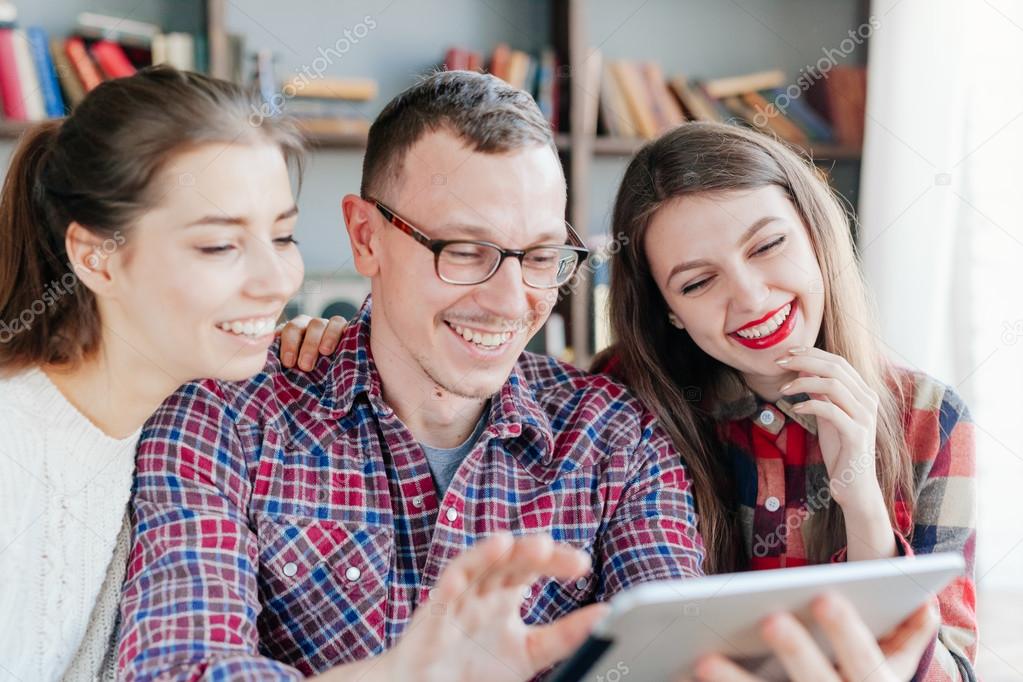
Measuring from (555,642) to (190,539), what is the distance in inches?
19.9

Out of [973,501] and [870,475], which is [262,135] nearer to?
[870,475]

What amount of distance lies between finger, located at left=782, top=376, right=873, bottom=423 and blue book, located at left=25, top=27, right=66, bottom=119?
2.13m

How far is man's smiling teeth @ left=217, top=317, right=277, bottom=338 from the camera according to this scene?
122 cm

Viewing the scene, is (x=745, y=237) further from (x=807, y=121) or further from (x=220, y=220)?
(x=807, y=121)

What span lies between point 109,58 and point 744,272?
1.98 metres

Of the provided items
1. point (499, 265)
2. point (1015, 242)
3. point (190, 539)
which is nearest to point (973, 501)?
point (499, 265)

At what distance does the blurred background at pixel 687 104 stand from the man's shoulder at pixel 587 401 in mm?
945

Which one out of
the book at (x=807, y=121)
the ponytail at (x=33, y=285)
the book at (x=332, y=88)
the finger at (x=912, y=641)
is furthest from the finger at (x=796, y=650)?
the book at (x=807, y=121)

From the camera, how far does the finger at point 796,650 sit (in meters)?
0.94

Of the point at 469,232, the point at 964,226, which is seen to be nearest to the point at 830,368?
the point at 469,232

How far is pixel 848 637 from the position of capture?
3.18 feet

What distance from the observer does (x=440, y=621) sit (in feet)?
2.98

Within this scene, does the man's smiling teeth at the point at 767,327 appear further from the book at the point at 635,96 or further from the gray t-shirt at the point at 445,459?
the book at the point at 635,96

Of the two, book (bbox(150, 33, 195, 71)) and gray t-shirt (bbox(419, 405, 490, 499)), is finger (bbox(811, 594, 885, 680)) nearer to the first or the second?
gray t-shirt (bbox(419, 405, 490, 499))
